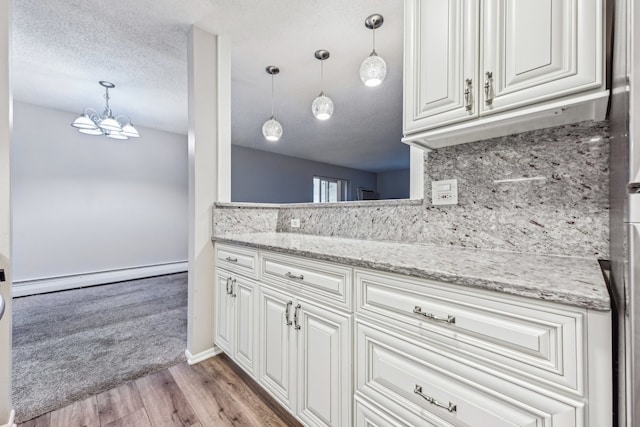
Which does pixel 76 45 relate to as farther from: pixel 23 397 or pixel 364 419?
pixel 364 419

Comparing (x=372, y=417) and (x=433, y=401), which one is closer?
(x=433, y=401)

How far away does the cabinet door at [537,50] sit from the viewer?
2.54 feet

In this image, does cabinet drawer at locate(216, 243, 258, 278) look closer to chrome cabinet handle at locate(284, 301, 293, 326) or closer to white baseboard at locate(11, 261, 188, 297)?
chrome cabinet handle at locate(284, 301, 293, 326)

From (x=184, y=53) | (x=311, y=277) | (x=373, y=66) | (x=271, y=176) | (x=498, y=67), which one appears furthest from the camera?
(x=271, y=176)

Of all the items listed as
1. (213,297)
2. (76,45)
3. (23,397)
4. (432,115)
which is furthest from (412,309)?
(76,45)

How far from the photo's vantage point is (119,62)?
2.53 metres

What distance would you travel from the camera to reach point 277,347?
1.37 m

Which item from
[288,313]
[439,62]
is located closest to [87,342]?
[288,313]

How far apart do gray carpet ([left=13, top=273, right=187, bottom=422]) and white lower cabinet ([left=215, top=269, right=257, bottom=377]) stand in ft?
1.58

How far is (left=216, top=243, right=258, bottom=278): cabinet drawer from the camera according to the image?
1556mm

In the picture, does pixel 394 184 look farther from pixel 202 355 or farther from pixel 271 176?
pixel 202 355

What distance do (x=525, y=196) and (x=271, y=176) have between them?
224 inches

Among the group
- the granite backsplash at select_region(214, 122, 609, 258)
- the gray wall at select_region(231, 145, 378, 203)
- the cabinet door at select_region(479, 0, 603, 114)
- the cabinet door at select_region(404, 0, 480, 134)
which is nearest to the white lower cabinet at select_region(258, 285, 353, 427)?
the granite backsplash at select_region(214, 122, 609, 258)

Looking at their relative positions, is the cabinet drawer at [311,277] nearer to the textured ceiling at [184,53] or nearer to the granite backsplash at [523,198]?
the granite backsplash at [523,198]
